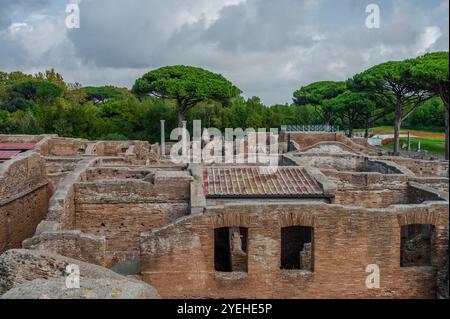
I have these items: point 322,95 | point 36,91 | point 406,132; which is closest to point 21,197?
point 36,91

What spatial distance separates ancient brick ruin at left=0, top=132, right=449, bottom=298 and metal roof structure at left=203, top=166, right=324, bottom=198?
0.13 ft

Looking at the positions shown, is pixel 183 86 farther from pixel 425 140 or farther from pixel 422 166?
pixel 425 140

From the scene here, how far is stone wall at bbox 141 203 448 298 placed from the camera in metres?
9.44

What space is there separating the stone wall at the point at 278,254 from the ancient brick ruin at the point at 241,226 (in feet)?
0.06

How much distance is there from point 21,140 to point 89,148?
3798 mm

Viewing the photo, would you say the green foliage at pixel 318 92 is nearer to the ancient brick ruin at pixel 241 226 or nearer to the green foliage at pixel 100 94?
the green foliage at pixel 100 94

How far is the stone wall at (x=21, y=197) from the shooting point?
12484 millimetres

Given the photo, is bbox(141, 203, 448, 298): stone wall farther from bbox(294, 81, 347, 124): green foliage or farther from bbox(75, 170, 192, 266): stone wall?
bbox(294, 81, 347, 124): green foliage

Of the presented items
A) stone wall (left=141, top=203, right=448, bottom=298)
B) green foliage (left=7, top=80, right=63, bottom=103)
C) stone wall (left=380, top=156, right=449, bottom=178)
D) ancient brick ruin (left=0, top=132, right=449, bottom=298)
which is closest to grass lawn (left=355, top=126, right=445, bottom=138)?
green foliage (left=7, top=80, right=63, bottom=103)

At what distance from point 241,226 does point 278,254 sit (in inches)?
34.4

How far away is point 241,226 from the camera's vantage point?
955 cm

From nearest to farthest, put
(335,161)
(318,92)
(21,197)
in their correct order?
(21,197), (335,161), (318,92)
